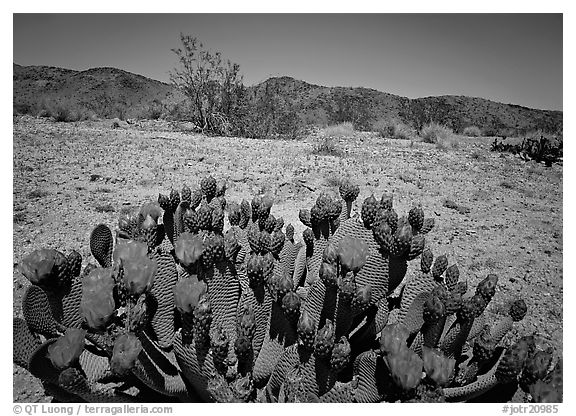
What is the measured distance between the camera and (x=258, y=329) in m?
1.41

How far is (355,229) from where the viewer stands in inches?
63.4

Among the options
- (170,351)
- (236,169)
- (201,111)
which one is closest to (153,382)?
(170,351)

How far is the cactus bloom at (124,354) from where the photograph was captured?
1.04m

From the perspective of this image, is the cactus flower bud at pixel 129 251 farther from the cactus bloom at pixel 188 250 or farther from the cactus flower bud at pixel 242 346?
the cactus flower bud at pixel 242 346

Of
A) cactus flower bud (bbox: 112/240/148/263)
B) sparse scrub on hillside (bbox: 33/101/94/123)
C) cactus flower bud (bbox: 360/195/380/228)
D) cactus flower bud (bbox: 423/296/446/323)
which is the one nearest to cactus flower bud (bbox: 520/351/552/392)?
cactus flower bud (bbox: 423/296/446/323)

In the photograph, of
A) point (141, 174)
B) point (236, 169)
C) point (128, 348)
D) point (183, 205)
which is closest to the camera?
point (128, 348)

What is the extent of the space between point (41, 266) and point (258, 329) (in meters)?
0.69

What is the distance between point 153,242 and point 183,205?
25cm

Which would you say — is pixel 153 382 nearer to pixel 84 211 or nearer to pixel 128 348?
pixel 128 348

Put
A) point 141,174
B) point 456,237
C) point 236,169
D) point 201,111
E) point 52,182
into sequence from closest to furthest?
point 456,237, point 52,182, point 141,174, point 236,169, point 201,111

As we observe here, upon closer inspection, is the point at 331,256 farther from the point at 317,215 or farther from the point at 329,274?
the point at 317,215

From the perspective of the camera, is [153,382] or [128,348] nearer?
[128,348]

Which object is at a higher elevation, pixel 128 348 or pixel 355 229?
pixel 355 229

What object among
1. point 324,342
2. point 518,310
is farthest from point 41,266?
point 518,310
